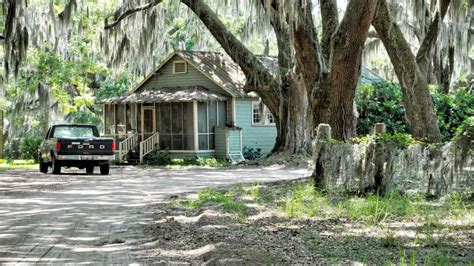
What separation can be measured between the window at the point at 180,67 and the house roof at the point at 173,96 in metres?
0.97

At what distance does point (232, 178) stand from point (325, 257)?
15583 millimetres

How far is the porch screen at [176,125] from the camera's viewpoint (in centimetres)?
3728

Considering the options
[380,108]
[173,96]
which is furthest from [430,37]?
[173,96]

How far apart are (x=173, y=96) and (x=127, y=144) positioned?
3.28 m

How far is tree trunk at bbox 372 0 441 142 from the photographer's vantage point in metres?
18.9

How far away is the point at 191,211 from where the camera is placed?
1359cm

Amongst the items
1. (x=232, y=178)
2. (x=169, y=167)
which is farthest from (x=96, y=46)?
(x=232, y=178)

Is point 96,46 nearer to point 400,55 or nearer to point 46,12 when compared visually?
point 46,12

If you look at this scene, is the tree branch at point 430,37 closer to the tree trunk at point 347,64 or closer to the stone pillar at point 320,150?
the tree trunk at point 347,64

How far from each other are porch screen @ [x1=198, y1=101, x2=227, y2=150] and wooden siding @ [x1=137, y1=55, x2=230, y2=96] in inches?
A: 32.8

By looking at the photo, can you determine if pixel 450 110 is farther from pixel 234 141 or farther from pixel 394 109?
pixel 234 141

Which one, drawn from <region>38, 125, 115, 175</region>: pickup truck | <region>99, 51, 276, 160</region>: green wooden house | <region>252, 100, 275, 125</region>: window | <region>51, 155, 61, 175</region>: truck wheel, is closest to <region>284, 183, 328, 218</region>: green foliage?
<region>38, 125, 115, 175</region>: pickup truck

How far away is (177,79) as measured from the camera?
39.5 metres

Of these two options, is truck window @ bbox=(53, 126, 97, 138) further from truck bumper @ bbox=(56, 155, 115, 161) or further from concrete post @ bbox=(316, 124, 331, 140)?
concrete post @ bbox=(316, 124, 331, 140)
